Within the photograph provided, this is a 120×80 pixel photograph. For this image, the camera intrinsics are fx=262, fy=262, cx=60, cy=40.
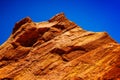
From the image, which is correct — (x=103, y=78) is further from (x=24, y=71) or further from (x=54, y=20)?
(x=54, y=20)

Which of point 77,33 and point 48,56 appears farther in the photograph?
point 77,33

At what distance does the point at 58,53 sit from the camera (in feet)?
159

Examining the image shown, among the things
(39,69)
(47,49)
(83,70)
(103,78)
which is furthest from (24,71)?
(103,78)

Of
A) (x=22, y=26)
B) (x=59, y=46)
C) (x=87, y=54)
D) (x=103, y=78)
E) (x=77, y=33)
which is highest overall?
(x=22, y=26)

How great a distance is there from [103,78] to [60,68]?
977cm

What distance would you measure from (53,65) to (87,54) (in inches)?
246

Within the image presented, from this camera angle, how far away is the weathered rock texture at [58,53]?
40938 millimetres

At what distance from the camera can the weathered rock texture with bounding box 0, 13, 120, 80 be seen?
4094 cm

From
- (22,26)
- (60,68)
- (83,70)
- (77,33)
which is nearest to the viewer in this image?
(83,70)

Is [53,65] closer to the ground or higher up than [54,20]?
closer to the ground

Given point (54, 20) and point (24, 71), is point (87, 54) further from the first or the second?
point (54, 20)

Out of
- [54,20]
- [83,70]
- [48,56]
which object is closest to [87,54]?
[83,70]

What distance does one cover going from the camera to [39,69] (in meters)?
46.1

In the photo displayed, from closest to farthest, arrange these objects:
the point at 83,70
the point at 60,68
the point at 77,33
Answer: the point at 83,70
the point at 60,68
the point at 77,33
